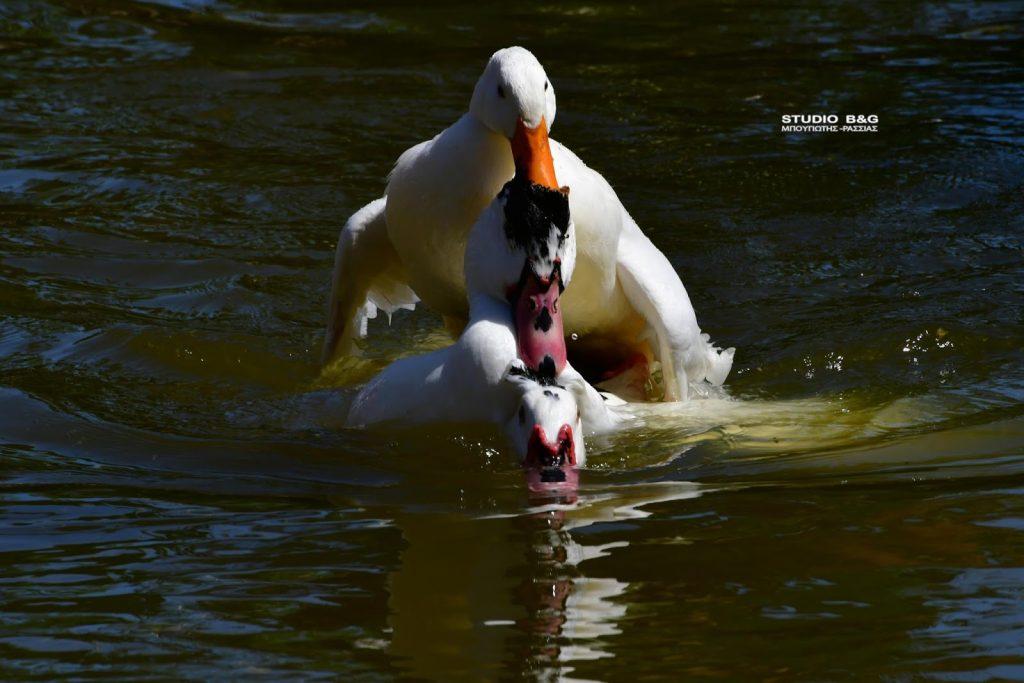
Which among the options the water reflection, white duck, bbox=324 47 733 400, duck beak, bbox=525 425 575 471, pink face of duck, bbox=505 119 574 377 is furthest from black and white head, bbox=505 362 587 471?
white duck, bbox=324 47 733 400

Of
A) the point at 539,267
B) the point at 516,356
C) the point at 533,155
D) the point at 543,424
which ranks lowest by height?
the point at 543,424

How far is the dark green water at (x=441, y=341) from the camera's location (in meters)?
3.03

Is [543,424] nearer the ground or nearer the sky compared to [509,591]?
nearer the sky

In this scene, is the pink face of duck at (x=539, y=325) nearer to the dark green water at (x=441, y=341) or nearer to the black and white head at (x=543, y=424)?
the black and white head at (x=543, y=424)

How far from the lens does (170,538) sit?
11.9 ft

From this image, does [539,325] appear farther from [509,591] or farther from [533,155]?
[509,591]

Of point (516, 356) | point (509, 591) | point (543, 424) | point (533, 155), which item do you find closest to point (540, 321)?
point (516, 356)

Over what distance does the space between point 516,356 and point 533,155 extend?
2.15 feet

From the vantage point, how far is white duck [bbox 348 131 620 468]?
434cm

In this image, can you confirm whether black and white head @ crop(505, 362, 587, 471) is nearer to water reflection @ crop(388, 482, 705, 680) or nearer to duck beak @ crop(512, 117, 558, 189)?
water reflection @ crop(388, 482, 705, 680)

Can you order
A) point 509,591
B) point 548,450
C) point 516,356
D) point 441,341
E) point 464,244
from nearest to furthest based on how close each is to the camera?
point 509,591
point 548,450
point 516,356
point 464,244
point 441,341

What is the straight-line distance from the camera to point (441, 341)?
6.64 metres

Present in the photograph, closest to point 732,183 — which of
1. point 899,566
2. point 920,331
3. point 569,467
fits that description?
point 920,331

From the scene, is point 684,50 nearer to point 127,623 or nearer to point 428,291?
point 428,291
